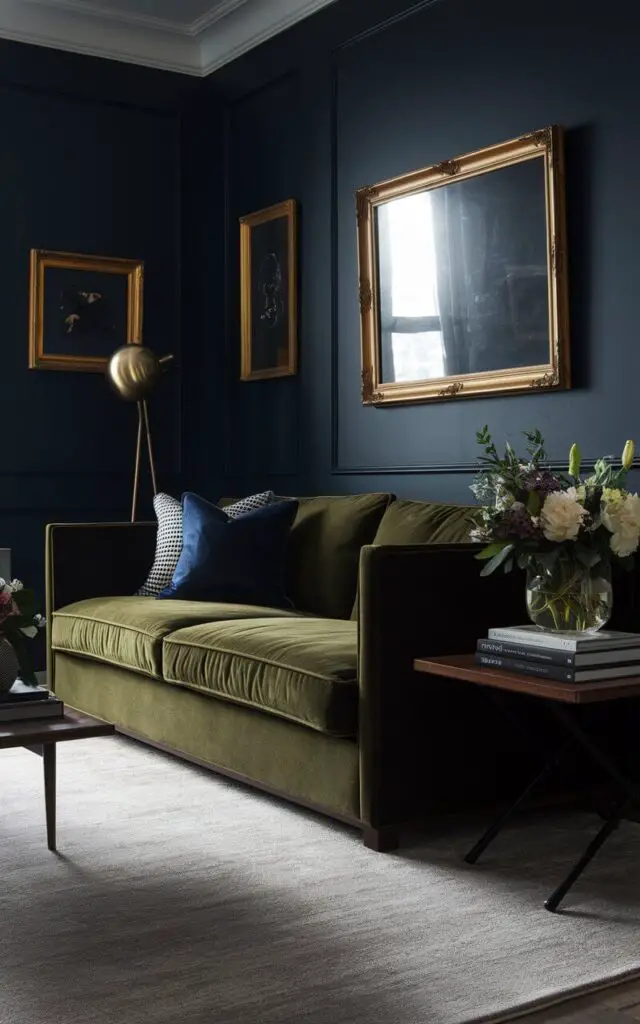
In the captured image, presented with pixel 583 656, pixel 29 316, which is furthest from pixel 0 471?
pixel 583 656

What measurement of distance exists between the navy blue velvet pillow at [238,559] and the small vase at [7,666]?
142 cm

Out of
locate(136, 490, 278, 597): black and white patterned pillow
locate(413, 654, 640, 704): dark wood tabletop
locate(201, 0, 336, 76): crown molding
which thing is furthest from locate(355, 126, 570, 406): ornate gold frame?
locate(413, 654, 640, 704): dark wood tabletop

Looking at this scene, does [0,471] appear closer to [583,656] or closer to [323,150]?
[323,150]

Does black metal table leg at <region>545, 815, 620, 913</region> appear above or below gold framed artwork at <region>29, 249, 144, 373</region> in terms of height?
below

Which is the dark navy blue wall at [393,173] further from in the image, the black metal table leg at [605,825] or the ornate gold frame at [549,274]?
the black metal table leg at [605,825]

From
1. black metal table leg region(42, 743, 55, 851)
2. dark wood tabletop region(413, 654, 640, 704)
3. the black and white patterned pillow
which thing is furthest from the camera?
the black and white patterned pillow

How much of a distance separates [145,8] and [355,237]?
1.59 m

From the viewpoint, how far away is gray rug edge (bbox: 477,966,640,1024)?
6.86 ft

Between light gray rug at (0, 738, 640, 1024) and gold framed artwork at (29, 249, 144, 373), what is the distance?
8.68 feet

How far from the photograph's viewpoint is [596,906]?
2656mm

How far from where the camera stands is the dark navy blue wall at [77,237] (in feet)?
18.1

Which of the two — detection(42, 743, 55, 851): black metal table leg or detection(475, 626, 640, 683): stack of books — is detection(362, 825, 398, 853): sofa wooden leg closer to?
detection(475, 626, 640, 683): stack of books

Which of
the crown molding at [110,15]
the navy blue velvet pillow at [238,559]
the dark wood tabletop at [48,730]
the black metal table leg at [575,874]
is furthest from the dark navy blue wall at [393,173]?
the dark wood tabletop at [48,730]

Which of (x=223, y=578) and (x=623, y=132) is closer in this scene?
(x=623, y=132)
